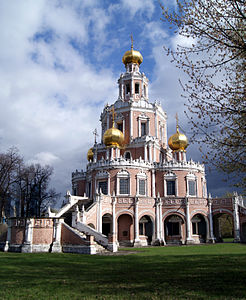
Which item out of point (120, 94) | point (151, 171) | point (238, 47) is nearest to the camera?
point (238, 47)

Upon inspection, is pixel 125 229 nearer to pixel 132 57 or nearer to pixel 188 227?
pixel 188 227

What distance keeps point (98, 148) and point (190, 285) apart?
1475 inches

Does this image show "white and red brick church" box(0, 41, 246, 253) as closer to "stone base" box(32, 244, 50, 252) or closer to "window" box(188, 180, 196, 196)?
"window" box(188, 180, 196, 196)

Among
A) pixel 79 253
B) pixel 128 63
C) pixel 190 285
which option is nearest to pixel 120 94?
pixel 128 63

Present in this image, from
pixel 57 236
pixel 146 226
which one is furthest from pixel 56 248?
pixel 146 226

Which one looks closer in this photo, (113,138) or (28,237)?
(28,237)

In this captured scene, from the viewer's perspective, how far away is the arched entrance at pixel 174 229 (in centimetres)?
3631

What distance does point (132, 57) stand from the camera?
4962 centimetres

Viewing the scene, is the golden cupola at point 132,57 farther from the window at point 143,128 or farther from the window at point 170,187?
the window at point 170,187

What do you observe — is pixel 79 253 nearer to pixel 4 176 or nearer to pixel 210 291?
pixel 210 291

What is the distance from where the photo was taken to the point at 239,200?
126ft

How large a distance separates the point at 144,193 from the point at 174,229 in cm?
574

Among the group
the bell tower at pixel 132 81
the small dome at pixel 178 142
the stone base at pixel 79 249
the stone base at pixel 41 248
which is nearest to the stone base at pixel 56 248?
the stone base at pixel 79 249

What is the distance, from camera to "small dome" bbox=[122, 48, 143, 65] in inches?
1956
